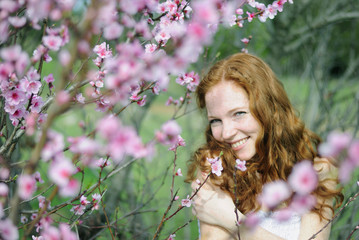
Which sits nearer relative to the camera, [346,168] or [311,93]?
[346,168]

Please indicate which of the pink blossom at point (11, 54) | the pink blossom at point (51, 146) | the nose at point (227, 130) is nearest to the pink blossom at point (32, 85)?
the pink blossom at point (11, 54)

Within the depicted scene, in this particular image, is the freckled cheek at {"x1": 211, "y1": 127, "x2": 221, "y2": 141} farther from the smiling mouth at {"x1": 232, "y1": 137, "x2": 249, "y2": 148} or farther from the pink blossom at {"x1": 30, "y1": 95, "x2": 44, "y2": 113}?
the pink blossom at {"x1": 30, "y1": 95, "x2": 44, "y2": 113}

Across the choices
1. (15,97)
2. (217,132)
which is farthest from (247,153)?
(15,97)

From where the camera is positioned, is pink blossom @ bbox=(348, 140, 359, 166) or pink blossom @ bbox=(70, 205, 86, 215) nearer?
pink blossom @ bbox=(348, 140, 359, 166)

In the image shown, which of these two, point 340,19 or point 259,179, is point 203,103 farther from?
point 340,19

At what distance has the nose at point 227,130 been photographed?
2.04 m

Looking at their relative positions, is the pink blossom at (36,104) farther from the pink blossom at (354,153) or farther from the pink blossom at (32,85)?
the pink blossom at (354,153)

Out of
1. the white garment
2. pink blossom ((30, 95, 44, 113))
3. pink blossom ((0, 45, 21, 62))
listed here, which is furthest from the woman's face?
pink blossom ((0, 45, 21, 62))

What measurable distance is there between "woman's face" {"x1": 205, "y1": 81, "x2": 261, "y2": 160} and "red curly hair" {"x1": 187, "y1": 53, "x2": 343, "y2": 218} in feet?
0.11

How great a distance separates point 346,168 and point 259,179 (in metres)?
1.64

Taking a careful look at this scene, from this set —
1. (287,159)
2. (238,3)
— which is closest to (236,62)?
(238,3)

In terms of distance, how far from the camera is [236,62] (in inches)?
91.9

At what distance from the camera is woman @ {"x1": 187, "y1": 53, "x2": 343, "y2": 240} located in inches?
82.3

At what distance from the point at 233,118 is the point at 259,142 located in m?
0.24
